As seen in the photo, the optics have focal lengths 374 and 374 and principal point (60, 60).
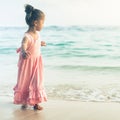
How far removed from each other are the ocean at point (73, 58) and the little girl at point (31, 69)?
0.93 meters

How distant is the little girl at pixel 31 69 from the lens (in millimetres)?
3244

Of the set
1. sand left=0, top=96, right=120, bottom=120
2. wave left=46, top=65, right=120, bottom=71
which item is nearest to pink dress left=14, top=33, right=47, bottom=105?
sand left=0, top=96, right=120, bottom=120

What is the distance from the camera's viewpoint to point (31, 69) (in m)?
3.28

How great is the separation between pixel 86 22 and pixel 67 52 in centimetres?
52

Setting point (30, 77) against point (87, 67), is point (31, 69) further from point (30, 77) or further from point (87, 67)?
point (87, 67)

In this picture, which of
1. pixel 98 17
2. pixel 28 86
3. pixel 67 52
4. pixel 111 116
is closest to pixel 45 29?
pixel 67 52

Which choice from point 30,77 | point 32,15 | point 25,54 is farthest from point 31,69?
point 32,15

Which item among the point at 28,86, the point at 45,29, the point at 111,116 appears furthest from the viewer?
the point at 45,29

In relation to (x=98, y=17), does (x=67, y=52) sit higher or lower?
lower

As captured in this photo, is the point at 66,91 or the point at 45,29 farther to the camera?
the point at 45,29

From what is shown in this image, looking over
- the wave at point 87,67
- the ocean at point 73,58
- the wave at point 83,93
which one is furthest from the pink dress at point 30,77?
Result: the wave at point 87,67

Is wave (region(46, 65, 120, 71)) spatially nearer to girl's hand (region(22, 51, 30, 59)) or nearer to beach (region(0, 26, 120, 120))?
beach (region(0, 26, 120, 120))

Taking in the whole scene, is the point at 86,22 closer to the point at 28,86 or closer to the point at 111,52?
the point at 111,52

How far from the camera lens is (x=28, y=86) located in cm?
328
